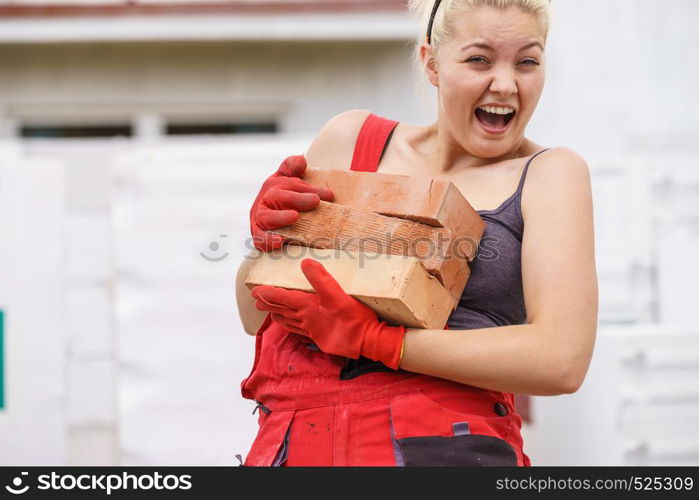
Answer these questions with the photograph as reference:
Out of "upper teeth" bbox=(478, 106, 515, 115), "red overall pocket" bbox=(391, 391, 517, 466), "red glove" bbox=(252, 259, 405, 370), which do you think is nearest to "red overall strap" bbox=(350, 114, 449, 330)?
"upper teeth" bbox=(478, 106, 515, 115)

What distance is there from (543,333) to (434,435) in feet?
0.90

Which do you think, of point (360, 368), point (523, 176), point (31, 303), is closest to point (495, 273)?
point (523, 176)

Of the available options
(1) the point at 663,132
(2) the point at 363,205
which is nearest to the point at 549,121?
(1) the point at 663,132

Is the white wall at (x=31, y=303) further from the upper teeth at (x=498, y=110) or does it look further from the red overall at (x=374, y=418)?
the upper teeth at (x=498, y=110)

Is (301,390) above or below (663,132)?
below

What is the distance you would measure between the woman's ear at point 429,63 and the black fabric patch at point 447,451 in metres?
0.80

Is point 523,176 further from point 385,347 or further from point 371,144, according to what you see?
point 385,347

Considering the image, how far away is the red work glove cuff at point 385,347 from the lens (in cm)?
161

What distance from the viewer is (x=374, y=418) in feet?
5.40

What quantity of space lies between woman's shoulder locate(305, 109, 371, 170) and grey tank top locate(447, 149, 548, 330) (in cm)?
39

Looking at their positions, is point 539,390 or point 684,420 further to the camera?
point 684,420
